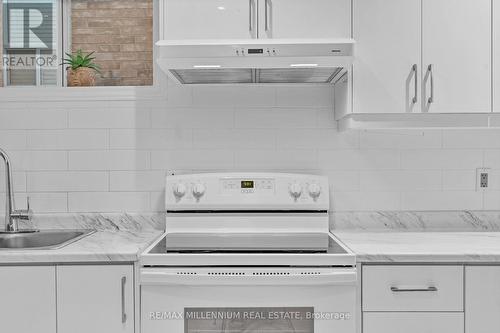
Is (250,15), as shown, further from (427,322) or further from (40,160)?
(427,322)

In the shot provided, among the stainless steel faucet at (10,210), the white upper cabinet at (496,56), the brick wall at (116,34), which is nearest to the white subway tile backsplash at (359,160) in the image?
the white upper cabinet at (496,56)

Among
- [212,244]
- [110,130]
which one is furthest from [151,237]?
[110,130]

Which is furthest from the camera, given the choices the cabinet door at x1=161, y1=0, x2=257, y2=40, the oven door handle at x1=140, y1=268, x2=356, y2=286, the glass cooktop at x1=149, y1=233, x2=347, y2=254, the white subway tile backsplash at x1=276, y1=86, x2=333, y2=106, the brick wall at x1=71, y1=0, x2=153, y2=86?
the brick wall at x1=71, y1=0, x2=153, y2=86

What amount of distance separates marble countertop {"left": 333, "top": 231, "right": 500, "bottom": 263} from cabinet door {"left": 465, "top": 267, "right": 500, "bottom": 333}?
0.20 feet

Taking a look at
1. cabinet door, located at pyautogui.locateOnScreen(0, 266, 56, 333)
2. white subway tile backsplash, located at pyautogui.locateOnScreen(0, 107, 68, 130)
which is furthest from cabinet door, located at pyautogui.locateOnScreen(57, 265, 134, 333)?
white subway tile backsplash, located at pyautogui.locateOnScreen(0, 107, 68, 130)

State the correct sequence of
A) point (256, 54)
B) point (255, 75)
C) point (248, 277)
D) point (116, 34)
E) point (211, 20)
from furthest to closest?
point (116, 34) → point (255, 75) → point (211, 20) → point (256, 54) → point (248, 277)

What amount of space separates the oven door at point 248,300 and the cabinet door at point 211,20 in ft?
3.10

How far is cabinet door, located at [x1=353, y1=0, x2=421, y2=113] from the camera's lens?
208 cm

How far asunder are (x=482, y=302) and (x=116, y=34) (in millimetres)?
2079

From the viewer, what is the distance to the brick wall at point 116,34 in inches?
102

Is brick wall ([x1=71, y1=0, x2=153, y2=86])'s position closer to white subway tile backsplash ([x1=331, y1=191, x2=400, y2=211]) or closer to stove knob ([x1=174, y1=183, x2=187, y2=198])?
stove knob ([x1=174, y1=183, x2=187, y2=198])

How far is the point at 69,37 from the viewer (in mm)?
2615

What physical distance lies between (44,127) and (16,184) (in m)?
0.31

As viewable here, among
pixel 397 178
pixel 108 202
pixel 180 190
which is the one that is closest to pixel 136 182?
pixel 108 202
